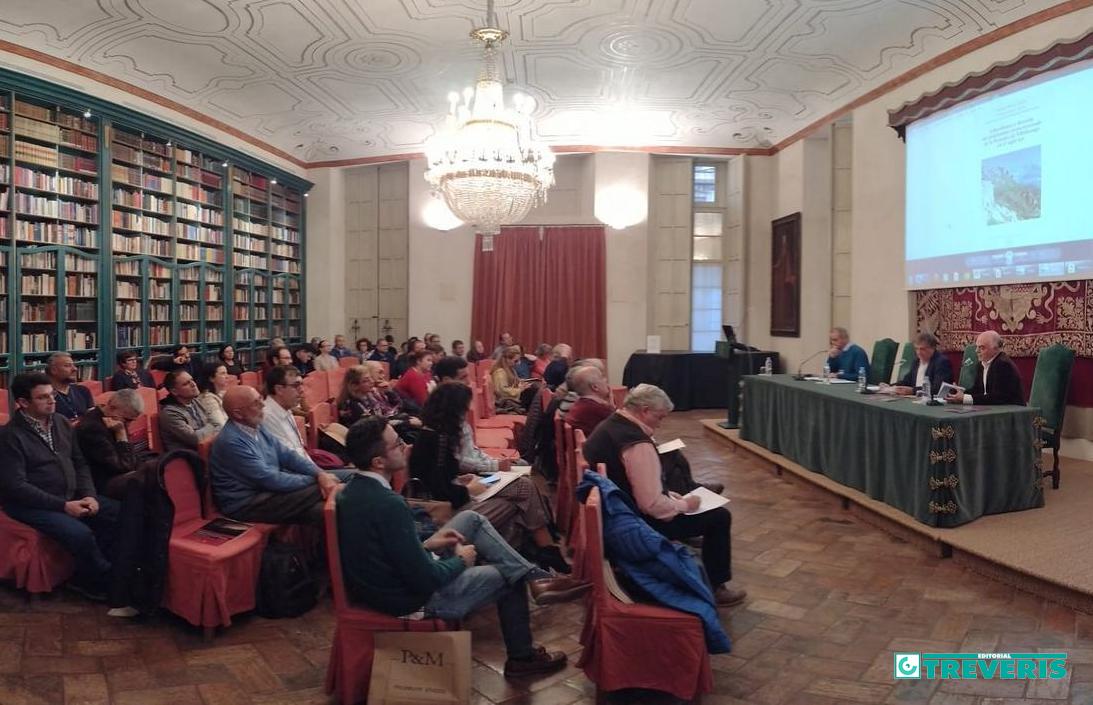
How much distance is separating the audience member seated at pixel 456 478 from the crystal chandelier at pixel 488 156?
3.24 metres

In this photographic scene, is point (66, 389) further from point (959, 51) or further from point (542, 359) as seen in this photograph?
point (959, 51)

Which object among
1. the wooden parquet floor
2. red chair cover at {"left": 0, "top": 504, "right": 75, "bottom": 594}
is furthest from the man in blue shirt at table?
red chair cover at {"left": 0, "top": 504, "right": 75, "bottom": 594}

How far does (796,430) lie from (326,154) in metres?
8.86

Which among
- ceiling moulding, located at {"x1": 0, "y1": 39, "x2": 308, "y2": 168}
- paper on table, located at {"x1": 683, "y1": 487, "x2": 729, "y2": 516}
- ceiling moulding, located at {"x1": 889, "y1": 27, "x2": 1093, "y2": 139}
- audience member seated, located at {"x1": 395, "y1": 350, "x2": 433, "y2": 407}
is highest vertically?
ceiling moulding, located at {"x1": 0, "y1": 39, "x2": 308, "y2": 168}

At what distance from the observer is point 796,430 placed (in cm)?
621

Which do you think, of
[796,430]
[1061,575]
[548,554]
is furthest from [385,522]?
[796,430]

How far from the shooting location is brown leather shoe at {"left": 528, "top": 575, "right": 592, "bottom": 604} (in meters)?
3.38

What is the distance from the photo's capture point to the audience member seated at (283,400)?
12.7 feet

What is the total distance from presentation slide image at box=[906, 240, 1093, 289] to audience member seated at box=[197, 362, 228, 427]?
637 cm

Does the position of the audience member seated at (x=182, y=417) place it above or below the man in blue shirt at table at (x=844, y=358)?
below

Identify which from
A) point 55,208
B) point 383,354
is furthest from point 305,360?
point 55,208

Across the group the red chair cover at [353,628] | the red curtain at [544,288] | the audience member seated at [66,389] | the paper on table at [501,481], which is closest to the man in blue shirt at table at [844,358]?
the paper on table at [501,481]

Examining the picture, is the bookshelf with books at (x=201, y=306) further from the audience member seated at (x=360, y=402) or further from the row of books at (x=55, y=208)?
the audience member seated at (x=360, y=402)

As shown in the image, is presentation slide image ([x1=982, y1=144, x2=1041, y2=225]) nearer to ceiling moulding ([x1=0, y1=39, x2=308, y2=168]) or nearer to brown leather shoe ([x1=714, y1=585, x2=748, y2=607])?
brown leather shoe ([x1=714, y1=585, x2=748, y2=607])
